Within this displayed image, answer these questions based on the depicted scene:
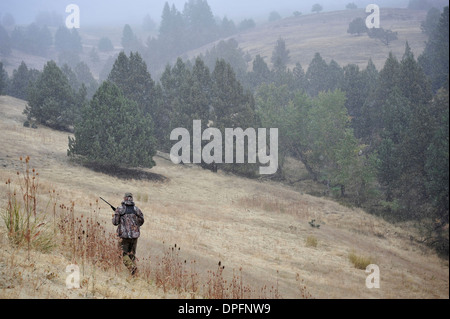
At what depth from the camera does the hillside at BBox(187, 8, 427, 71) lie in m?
95.0

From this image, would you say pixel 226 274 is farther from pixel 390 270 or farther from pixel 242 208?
pixel 242 208

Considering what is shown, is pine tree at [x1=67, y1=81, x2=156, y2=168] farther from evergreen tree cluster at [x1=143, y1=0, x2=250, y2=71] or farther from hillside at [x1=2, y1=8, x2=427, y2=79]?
evergreen tree cluster at [x1=143, y1=0, x2=250, y2=71]

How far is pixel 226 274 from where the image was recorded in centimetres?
1019

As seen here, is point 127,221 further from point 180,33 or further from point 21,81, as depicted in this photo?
point 180,33

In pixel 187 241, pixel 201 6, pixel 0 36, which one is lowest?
pixel 187 241

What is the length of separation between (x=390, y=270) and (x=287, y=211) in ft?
47.9

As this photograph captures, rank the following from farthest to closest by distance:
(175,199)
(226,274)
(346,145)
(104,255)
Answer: (346,145), (175,199), (226,274), (104,255)

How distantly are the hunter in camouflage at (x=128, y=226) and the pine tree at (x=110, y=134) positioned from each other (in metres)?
18.4

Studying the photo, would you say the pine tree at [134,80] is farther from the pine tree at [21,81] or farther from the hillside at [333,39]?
the hillside at [333,39]

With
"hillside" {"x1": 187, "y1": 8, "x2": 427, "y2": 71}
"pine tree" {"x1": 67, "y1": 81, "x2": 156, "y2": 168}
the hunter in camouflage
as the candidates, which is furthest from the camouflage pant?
"hillside" {"x1": 187, "y1": 8, "x2": 427, "y2": 71}

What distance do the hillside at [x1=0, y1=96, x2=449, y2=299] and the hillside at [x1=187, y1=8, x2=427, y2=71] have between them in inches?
2725

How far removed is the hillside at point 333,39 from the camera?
95000 mm
